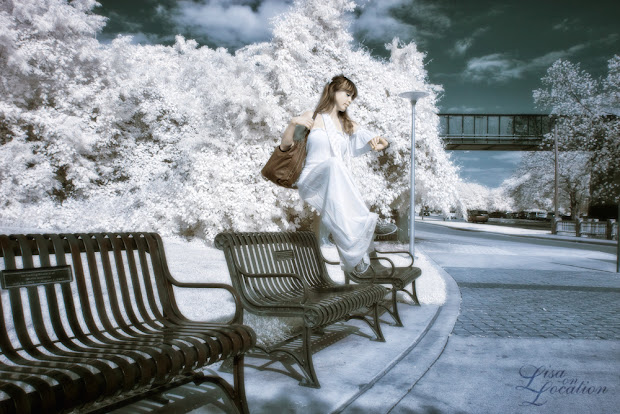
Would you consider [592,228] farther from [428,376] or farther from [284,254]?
[284,254]

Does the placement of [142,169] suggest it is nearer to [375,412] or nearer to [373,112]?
[373,112]

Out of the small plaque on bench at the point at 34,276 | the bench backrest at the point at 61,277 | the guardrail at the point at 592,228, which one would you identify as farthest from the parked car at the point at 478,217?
the small plaque on bench at the point at 34,276

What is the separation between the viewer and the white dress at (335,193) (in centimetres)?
285

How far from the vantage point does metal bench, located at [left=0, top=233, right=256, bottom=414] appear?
67.7 inches

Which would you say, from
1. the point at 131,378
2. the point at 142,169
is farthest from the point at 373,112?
the point at 131,378

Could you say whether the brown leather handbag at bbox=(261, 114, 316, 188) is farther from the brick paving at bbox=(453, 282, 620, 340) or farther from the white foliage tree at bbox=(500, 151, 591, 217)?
the white foliage tree at bbox=(500, 151, 591, 217)

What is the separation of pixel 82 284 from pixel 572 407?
3.02 m

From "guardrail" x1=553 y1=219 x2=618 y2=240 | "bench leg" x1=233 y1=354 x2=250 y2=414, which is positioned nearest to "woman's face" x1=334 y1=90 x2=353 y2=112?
"bench leg" x1=233 y1=354 x2=250 y2=414

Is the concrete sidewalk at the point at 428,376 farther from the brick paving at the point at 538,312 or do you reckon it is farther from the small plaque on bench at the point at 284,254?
the small plaque on bench at the point at 284,254

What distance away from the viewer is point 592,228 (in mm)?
27203

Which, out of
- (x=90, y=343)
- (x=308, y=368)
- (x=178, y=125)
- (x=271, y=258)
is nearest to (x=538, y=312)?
(x=271, y=258)

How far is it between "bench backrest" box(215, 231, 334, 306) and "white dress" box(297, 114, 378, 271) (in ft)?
2.25

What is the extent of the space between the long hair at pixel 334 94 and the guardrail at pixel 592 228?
2722 cm

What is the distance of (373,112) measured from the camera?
44.0 feet
